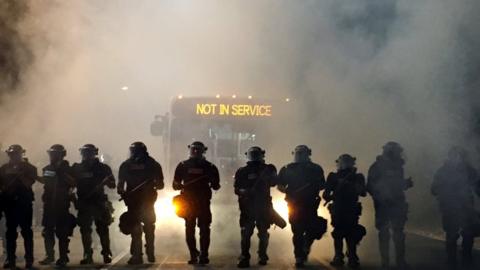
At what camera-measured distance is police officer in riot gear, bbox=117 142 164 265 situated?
9.68m

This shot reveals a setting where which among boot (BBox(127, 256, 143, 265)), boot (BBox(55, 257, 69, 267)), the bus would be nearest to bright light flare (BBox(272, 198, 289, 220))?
the bus

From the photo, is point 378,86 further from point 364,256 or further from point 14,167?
point 14,167

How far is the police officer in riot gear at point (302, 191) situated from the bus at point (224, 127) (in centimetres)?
564

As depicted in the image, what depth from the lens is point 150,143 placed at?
87.9 ft

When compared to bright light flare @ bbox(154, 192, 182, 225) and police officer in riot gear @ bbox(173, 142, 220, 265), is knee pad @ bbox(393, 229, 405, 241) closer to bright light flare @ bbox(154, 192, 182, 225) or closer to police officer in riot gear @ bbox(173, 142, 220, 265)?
police officer in riot gear @ bbox(173, 142, 220, 265)

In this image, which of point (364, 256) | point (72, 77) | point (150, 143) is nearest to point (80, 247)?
point (364, 256)

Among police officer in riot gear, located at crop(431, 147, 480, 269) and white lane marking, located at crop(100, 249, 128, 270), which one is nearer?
white lane marking, located at crop(100, 249, 128, 270)

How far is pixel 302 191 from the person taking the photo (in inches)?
380

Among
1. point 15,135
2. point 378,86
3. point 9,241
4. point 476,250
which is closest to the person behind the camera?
point 9,241

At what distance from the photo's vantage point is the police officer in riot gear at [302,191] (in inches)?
380

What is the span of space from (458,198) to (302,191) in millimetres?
1903

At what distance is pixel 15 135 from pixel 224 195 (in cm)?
452

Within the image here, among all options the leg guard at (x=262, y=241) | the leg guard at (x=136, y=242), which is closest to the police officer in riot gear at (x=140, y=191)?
the leg guard at (x=136, y=242)

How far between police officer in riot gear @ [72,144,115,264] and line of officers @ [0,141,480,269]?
11cm
